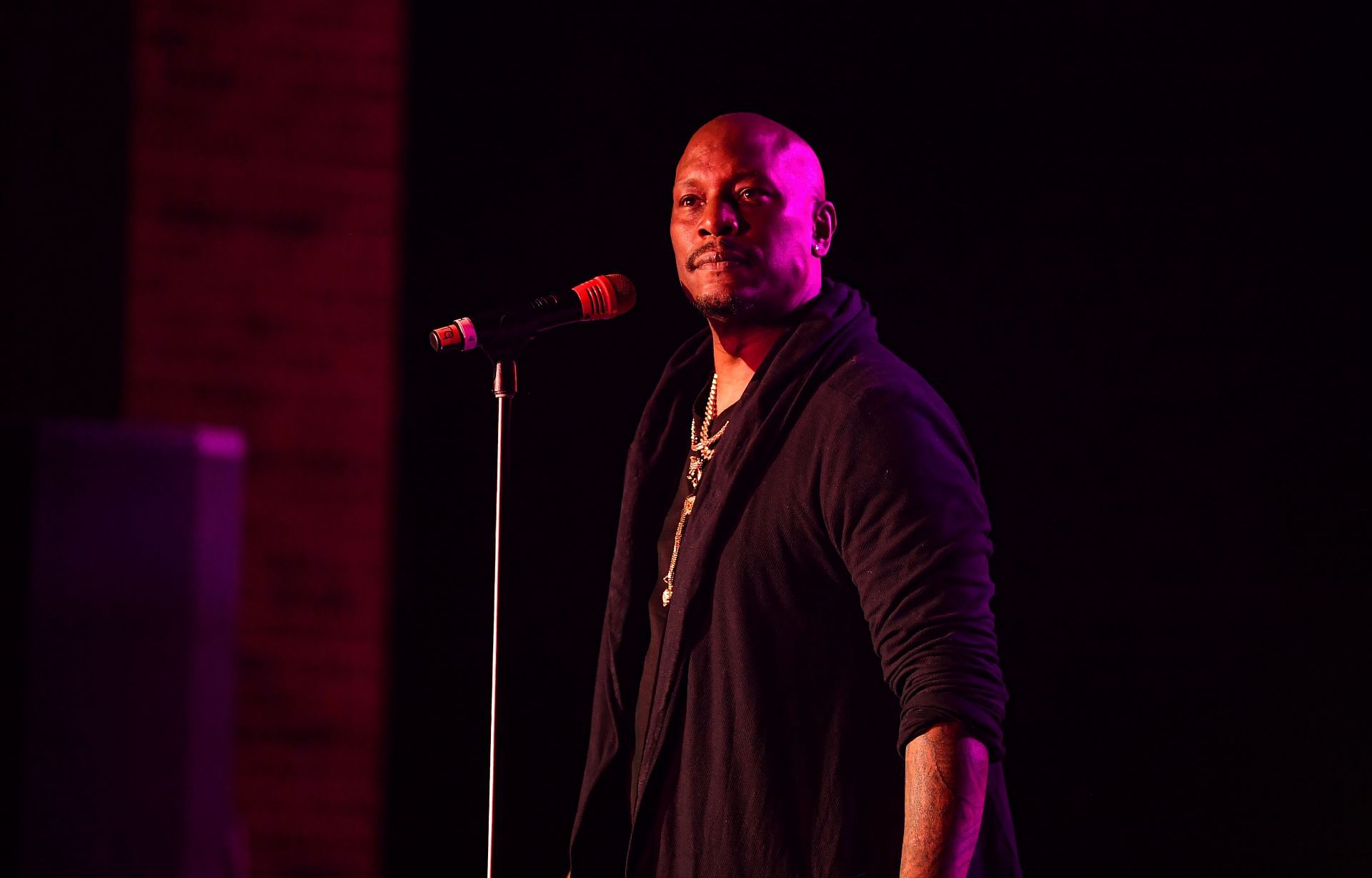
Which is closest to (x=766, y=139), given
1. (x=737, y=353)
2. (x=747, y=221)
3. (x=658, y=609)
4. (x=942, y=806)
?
(x=747, y=221)

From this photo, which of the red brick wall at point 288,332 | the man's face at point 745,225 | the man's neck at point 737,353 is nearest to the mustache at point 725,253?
the man's face at point 745,225

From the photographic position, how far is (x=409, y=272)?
2.51 meters

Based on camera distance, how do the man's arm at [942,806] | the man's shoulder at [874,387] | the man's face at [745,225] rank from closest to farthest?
the man's arm at [942,806], the man's shoulder at [874,387], the man's face at [745,225]

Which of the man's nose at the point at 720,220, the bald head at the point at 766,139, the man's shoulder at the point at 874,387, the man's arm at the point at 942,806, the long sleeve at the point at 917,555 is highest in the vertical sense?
the bald head at the point at 766,139

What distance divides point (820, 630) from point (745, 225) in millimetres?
683

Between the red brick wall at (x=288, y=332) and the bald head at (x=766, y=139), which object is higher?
the bald head at (x=766, y=139)

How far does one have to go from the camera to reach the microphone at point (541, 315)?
6.22 ft

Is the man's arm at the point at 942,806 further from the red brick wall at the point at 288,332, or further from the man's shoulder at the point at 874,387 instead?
the red brick wall at the point at 288,332

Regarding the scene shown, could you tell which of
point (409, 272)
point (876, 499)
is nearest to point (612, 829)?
point (876, 499)

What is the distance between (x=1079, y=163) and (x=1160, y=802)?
1.21 m

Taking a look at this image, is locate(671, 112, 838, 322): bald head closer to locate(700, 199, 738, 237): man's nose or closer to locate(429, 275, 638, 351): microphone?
locate(700, 199, 738, 237): man's nose

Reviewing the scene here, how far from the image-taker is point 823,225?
2078 mm

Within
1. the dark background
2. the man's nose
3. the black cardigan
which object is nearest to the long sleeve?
the black cardigan

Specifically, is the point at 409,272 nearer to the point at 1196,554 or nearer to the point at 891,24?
the point at 891,24
